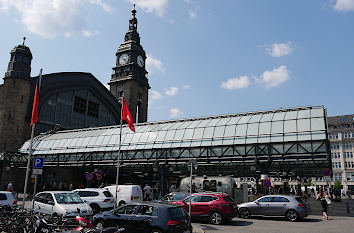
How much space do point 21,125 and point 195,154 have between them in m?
32.1

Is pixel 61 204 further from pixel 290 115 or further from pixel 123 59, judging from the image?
pixel 123 59

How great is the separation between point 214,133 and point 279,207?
11473mm

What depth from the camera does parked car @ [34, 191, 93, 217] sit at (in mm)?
14952

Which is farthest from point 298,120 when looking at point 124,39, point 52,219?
point 124,39

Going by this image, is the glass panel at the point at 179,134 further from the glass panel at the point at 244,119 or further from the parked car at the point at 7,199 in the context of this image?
the parked car at the point at 7,199

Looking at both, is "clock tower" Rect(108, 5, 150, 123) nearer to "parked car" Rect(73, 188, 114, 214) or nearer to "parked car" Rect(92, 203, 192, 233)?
"parked car" Rect(73, 188, 114, 214)

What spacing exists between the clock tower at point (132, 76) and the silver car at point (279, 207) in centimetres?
5494

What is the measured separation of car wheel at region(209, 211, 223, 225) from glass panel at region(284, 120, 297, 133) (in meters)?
11.9

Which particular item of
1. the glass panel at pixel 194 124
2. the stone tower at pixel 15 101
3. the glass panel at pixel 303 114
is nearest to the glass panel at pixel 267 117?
the glass panel at pixel 303 114

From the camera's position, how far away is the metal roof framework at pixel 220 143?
967 inches

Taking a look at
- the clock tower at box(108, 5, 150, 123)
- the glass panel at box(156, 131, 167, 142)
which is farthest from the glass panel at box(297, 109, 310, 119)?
the clock tower at box(108, 5, 150, 123)

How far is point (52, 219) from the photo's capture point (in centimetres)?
1048

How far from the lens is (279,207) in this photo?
1867 centimetres

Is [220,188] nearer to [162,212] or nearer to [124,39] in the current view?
[162,212]
